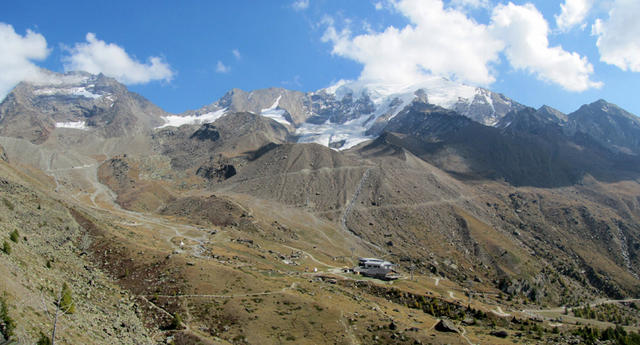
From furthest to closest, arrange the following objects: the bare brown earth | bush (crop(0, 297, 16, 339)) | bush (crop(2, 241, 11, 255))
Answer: the bare brown earth
bush (crop(2, 241, 11, 255))
bush (crop(0, 297, 16, 339))

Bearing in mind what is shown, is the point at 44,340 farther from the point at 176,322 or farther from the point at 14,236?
the point at 14,236

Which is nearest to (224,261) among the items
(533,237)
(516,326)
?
(516,326)

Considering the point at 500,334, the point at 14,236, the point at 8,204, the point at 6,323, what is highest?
the point at 8,204

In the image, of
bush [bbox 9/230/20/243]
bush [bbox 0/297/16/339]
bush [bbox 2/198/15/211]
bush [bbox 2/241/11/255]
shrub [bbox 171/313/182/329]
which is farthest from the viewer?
bush [bbox 2/198/15/211]

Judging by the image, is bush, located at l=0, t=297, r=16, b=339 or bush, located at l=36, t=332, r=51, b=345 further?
bush, located at l=36, t=332, r=51, b=345

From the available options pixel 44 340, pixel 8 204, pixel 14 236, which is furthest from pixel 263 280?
pixel 8 204

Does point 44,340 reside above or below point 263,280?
above

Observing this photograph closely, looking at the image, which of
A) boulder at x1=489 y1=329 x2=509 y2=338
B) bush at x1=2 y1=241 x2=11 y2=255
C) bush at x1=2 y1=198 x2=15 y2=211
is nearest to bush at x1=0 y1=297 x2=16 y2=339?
bush at x1=2 y1=241 x2=11 y2=255

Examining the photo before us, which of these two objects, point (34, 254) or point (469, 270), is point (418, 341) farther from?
point (469, 270)

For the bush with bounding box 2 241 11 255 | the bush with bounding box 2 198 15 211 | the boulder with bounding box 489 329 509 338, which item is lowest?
the boulder with bounding box 489 329 509 338

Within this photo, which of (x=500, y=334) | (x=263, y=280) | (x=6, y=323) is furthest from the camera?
(x=263, y=280)

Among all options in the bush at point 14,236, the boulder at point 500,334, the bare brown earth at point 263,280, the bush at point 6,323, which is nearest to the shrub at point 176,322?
the bare brown earth at point 263,280

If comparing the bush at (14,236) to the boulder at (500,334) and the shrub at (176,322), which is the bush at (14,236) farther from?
the boulder at (500,334)

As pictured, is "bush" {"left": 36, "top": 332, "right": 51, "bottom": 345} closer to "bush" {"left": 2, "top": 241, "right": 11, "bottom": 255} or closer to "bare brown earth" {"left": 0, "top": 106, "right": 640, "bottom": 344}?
"bare brown earth" {"left": 0, "top": 106, "right": 640, "bottom": 344}
